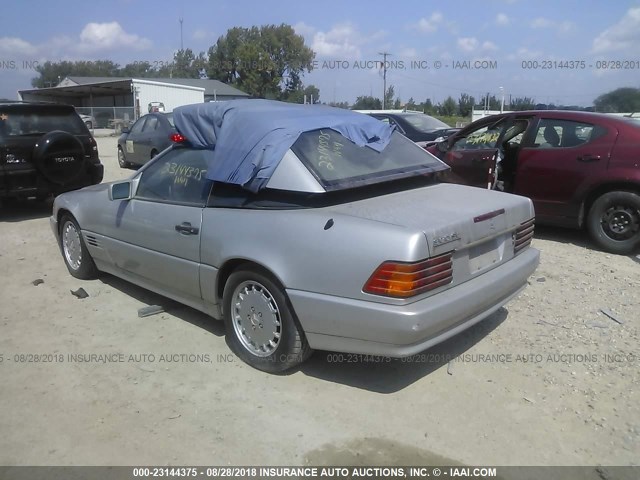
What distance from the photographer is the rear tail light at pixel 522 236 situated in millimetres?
3787

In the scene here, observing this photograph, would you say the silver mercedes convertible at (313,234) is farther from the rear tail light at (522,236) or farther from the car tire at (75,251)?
the car tire at (75,251)

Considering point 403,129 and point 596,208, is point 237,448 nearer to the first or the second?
point 596,208

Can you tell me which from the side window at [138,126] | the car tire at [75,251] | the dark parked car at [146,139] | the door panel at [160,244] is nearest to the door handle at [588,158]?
the door panel at [160,244]

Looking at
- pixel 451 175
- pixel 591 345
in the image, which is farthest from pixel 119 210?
pixel 451 175

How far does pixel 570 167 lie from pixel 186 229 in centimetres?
465

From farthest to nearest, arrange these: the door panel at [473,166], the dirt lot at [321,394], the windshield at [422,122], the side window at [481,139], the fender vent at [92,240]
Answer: the windshield at [422,122]
the side window at [481,139]
the door panel at [473,166]
the fender vent at [92,240]
the dirt lot at [321,394]

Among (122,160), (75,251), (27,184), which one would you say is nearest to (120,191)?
(75,251)

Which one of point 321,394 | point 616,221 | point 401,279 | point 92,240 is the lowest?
point 321,394

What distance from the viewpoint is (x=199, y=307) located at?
13.1 feet

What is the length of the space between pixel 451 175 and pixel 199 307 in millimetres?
4580

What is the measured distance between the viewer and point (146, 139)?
1333 cm

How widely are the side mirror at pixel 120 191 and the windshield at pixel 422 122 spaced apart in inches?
332

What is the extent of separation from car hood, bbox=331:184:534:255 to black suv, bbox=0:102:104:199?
20.6 ft

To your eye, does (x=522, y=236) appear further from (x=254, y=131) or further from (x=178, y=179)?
(x=178, y=179)
